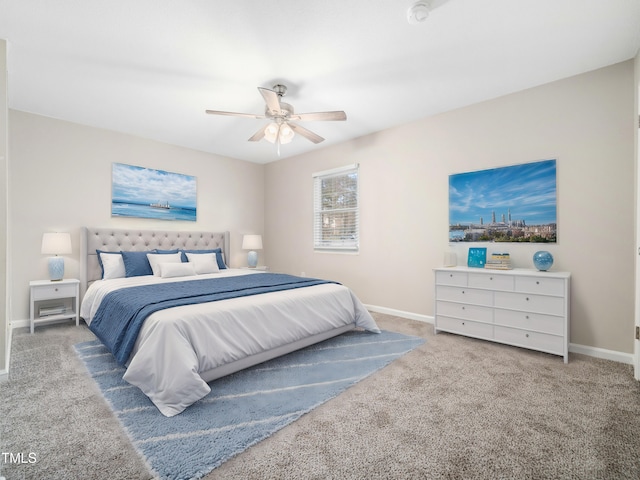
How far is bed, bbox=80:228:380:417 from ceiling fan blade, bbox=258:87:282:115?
172 centimetres

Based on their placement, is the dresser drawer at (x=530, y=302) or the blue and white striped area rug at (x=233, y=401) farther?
the dresser drawer at (x=530, y=302)

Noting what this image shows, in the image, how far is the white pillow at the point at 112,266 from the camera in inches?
155

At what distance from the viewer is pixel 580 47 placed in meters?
2.53

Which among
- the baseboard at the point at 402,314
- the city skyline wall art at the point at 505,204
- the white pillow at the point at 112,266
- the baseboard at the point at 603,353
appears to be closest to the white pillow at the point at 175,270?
the white pillow at the point at 112,266

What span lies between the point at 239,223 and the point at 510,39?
15.5ft

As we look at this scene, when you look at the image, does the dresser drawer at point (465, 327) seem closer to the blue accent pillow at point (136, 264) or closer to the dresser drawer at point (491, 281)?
the dresser drawer at point (491, 281)

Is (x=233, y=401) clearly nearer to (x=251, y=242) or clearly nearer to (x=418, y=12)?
(x=418, y=12)

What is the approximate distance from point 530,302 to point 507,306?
0.20 meters

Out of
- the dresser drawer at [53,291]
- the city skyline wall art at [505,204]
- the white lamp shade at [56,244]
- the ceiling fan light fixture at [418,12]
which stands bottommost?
the dresser drawer at [53,291]

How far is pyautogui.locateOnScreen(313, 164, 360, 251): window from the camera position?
4.84 m

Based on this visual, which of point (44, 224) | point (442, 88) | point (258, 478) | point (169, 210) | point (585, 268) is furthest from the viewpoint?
point (169, 210)

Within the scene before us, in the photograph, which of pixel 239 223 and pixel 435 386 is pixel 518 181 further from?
pixel 239 223

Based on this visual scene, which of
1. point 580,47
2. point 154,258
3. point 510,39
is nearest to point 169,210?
point 154,258

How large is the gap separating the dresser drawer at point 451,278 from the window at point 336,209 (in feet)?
4.93
